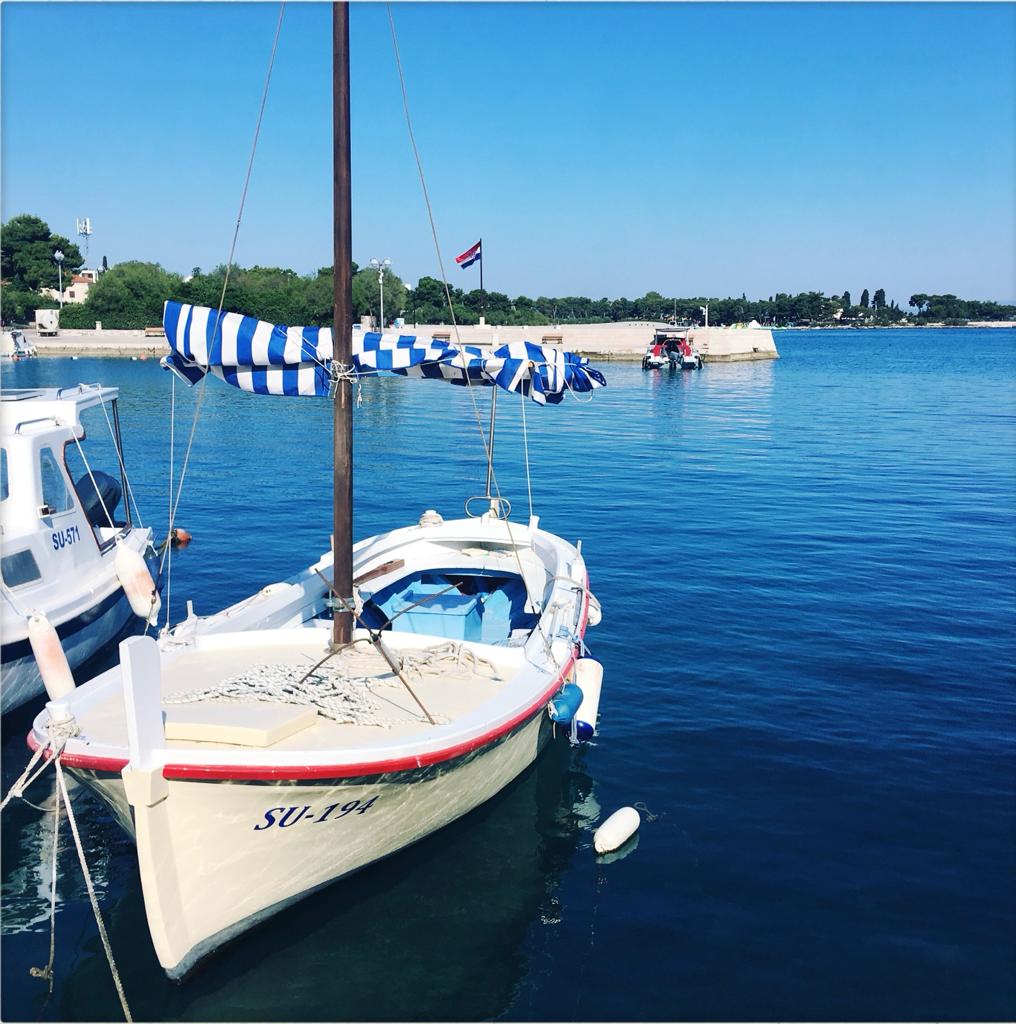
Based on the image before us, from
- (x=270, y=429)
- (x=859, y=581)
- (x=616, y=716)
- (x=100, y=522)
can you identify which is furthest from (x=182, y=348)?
(x=270, y=429)

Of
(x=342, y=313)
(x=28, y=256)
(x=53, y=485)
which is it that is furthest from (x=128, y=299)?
(x=342, y=313)

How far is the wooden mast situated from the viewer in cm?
1032

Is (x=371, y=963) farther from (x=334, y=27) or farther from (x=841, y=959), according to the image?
(x=334, y=27)

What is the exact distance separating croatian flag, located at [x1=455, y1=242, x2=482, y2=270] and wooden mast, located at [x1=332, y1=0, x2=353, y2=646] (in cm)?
1064

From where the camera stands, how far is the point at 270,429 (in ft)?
156

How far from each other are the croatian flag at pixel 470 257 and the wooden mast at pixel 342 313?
10.6m

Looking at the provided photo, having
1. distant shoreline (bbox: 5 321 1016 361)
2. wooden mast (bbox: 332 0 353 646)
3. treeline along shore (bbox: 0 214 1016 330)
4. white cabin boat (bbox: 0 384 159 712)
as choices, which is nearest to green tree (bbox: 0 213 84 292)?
treeline along shore (bbox: 0 214 1016 330)

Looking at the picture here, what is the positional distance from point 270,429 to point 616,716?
1460 inches

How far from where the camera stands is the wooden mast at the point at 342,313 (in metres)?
10.3

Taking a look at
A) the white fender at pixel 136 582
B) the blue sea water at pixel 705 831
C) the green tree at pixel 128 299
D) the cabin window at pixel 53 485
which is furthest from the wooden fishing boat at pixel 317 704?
the green tree at pixel 128 299

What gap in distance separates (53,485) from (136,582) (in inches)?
91.1

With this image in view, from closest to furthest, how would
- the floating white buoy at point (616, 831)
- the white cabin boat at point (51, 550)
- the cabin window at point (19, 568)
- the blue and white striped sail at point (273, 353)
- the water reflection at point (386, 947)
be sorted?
the water reflection at point (386, 947) < the floating white buoy at point (616, 831) < the blue and white striped sail at point (273, 353) < the white cabin boat at point (51, 550) < the cabin window at point (19, 568)

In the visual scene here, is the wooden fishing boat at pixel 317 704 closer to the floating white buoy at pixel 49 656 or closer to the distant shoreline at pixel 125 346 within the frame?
the floating white buoy at pixel 49 656

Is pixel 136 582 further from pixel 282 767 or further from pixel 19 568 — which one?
pixel 282 767
